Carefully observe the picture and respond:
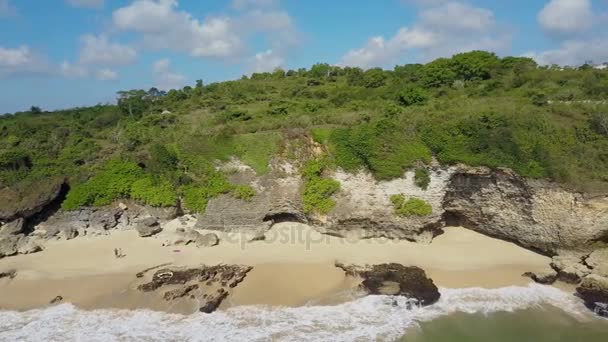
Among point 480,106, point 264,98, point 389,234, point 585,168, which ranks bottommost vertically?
point 389,234

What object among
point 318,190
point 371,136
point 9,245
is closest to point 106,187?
point 9,245

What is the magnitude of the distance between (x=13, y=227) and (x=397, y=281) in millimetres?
22050

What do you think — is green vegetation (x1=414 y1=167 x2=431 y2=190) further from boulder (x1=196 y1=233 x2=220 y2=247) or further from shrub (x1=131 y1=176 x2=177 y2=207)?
shrub (x1=131 y1=176 x2=177 y2=207)

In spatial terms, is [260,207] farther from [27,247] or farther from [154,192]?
[27,247]

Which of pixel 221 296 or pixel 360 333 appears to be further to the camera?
pixel 221 296

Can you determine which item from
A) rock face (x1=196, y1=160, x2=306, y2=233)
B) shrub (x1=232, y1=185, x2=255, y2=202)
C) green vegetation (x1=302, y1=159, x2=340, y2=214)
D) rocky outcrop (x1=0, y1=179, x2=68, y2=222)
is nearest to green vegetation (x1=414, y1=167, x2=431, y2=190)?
green vegetation (x1=302, y1=159, x2=340, y2=214)

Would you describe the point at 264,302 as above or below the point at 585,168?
below

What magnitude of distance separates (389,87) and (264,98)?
13.9m

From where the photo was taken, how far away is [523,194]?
19.5 m

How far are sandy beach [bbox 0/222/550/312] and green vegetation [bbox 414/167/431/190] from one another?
10.00 ft

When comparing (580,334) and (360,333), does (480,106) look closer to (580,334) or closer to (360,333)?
(580,334)

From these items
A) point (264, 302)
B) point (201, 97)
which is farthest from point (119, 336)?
point (201, 97)

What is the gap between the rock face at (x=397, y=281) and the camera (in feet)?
56.8

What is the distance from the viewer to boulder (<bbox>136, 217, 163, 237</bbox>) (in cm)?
2323
